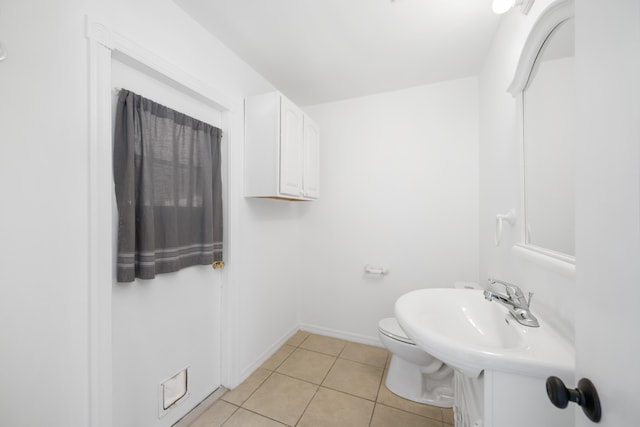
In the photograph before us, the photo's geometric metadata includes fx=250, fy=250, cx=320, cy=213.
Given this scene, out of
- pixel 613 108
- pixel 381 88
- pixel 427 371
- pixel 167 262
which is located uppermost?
pixel 381 88

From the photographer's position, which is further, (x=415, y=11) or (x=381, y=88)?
(x=381, y=88)

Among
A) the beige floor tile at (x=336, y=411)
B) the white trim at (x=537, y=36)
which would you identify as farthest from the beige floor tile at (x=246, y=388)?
the white trim at (x=537, y=36)

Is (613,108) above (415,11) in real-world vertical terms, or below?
below

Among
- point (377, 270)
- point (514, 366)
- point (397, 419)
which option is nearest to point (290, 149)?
point (377, 270)

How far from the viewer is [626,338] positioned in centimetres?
38

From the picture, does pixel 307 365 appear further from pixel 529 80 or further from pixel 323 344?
pixel 529 80

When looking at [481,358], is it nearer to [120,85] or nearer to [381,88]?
[120,85]

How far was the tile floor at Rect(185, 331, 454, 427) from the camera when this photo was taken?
5.03 ft

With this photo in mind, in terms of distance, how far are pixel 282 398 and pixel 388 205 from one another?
1758 millimetres

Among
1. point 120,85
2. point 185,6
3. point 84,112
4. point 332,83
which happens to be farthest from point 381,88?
point 84,112

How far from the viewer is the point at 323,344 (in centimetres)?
245

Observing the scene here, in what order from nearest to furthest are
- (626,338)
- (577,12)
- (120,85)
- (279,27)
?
(626,338)
(577,12)
(120,85)
(279,27)

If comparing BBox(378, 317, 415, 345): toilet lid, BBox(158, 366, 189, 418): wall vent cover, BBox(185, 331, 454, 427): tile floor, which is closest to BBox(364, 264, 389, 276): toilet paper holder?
BBox(378, 317, 415, 345): toilet lid

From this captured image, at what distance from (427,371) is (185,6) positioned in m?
2.73
